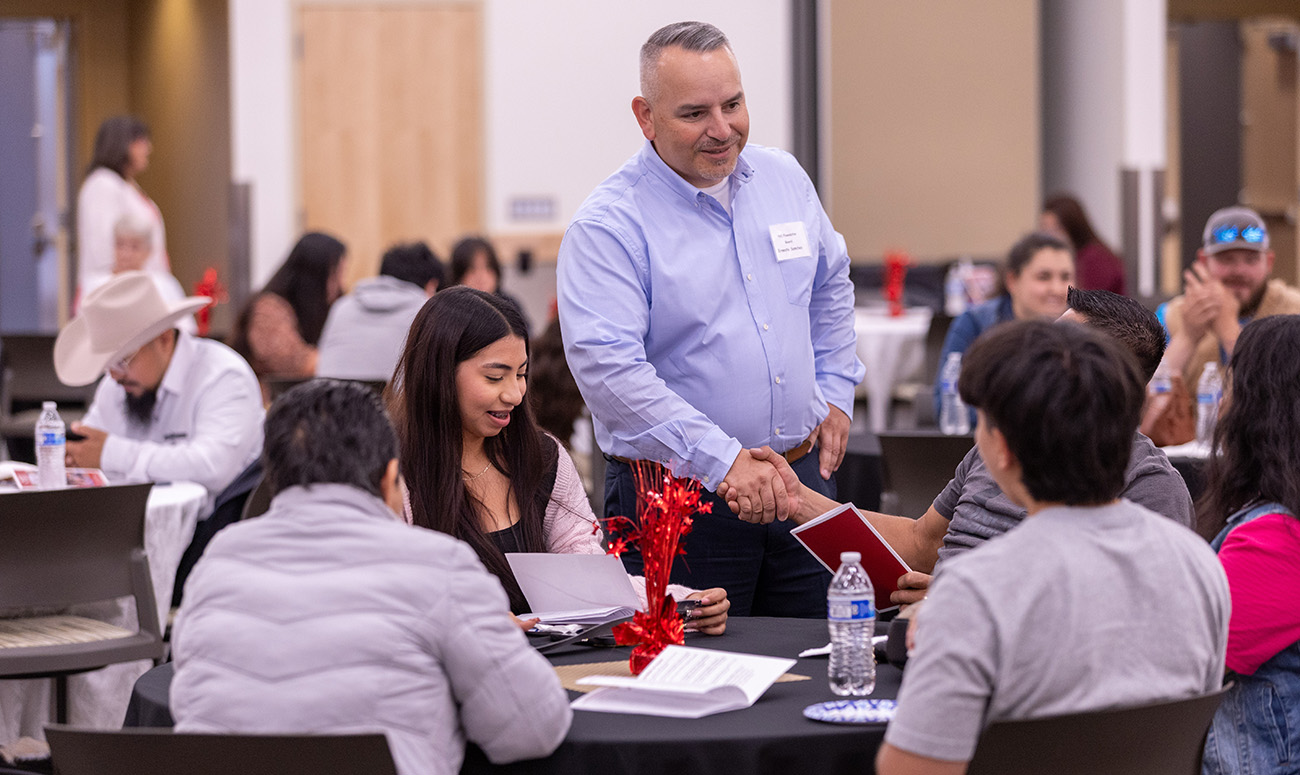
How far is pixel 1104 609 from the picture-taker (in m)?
1.55

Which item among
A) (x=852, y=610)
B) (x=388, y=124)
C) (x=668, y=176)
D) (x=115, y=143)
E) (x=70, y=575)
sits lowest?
(x=70, y=575)

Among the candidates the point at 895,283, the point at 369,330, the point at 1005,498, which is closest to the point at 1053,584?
the point at 1005,498

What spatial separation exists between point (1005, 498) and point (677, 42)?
1.15 m

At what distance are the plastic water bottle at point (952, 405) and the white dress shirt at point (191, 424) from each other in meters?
2.43

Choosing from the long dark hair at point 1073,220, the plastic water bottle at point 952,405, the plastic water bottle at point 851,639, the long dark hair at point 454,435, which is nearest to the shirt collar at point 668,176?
the long dark hair at point 454,435

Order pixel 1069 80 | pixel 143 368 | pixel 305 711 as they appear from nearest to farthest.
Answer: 1. pixel 305 711
2. pixel 143 368
3. pixel 1069 80

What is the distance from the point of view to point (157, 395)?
4.14m

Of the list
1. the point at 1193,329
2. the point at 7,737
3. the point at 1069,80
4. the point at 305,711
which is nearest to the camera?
the point at 305,711

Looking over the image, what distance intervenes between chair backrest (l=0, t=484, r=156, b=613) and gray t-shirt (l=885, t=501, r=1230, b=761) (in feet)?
7.80

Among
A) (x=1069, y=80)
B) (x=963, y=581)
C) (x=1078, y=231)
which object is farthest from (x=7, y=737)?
(x=1069, y=80)

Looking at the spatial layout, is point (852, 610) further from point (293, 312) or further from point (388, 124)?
point (388, 124)

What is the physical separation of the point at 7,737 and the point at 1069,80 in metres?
8.52

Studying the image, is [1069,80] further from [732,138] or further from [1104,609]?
[1104,609]

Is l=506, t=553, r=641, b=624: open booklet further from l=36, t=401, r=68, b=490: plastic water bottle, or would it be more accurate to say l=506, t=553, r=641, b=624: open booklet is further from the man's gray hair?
l=36, t=401, r=68, b=490: plastic water bottle
